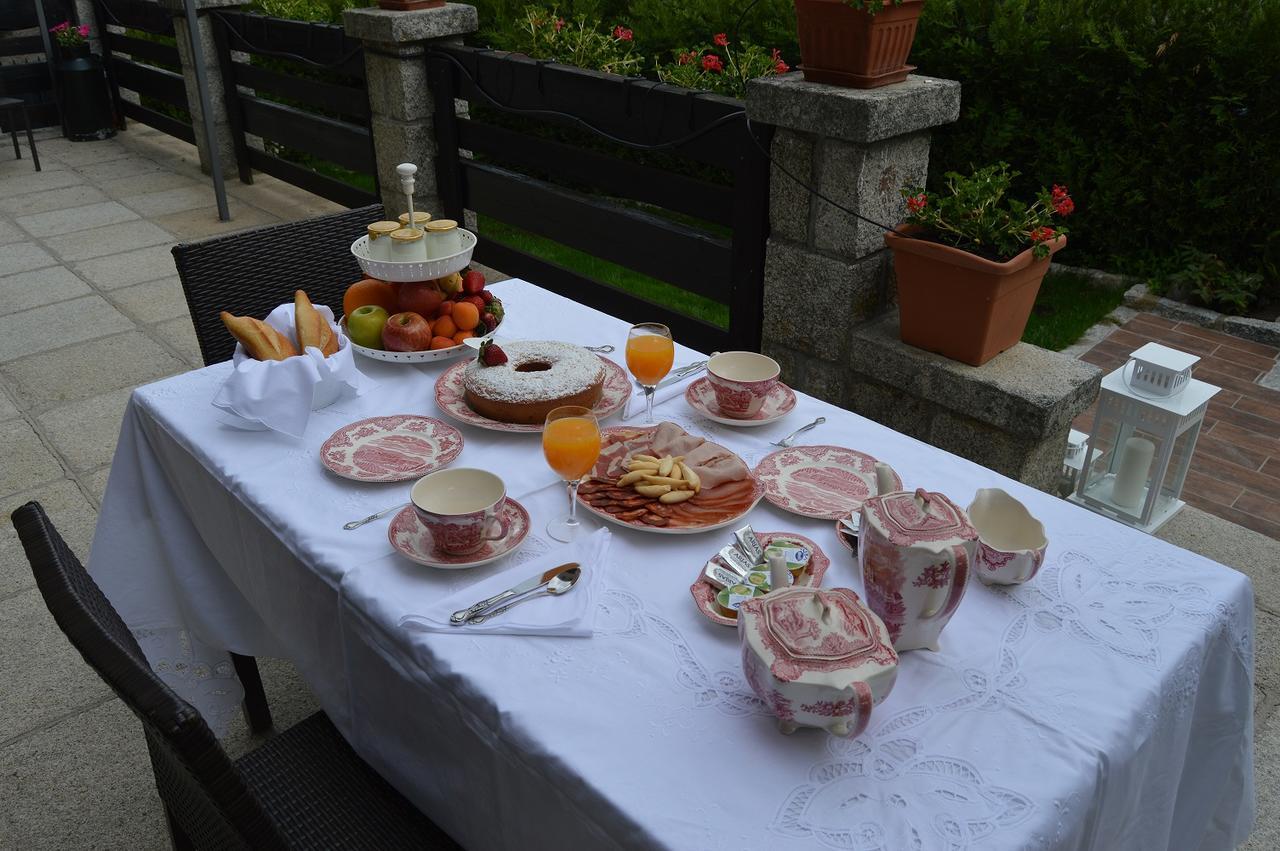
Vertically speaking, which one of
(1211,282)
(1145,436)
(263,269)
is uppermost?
(263,269)

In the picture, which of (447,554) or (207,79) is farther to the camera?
(207,79)

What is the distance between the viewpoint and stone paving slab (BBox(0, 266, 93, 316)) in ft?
16.3

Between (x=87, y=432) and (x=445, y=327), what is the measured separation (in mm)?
2248

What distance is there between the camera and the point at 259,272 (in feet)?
8.52

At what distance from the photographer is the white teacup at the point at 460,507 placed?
1.48 metres

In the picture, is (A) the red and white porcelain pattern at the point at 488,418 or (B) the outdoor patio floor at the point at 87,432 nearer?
(A) the red and white porcelain pattern at the point at 488,418

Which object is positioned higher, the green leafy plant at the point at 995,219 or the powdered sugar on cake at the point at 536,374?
the green leafy plant at the point at 995,219

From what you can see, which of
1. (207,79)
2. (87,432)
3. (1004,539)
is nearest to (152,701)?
(1004,539)

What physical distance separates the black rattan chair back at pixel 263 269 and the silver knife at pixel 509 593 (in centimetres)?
142

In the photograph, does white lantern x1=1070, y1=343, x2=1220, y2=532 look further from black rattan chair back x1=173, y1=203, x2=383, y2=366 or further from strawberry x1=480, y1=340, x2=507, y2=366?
black rattan chair back x1=173, y1=203, x2=383, y2=366

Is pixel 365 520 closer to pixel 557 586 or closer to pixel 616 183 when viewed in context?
pixel 557 586

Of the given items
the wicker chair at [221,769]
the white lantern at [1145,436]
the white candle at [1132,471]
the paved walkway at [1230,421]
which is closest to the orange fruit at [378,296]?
the wicker chair at [221,769]

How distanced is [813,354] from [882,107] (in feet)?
2.61

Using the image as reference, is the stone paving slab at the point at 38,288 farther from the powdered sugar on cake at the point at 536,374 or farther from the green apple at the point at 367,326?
the powdered sugar on cake at the point at 536,374
